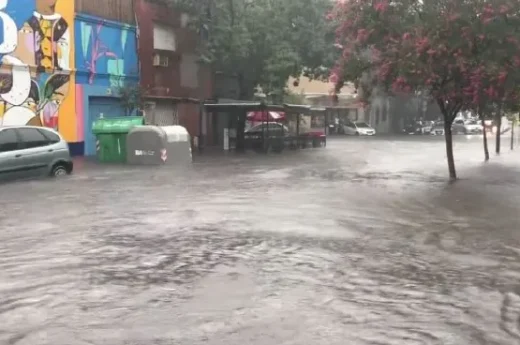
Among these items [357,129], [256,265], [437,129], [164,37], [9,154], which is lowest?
[256,265]

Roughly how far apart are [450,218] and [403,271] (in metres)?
4.53

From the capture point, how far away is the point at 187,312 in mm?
5848

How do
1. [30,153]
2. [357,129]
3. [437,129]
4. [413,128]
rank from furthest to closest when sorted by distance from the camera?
[413,128] → [437,129] → [357,129] → [30,153]

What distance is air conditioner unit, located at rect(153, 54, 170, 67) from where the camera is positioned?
3020cm

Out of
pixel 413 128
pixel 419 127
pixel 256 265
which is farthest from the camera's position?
pixel 413 128

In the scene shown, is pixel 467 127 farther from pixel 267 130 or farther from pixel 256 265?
pixel 256 265

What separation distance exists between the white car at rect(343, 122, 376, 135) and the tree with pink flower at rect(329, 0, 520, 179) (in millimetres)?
38226

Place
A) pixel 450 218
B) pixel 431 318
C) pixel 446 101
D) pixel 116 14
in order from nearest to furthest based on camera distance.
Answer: pixel 431 318 → pixel 450 218 → pixel 446 101 → pixel 116 14

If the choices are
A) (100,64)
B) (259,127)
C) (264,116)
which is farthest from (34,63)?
(259,127)

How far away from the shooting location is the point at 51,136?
17.0 meters

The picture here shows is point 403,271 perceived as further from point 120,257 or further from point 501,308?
point 120,257

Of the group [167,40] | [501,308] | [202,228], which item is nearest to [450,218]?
[202,228]

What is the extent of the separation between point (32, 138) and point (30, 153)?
0.36 meters

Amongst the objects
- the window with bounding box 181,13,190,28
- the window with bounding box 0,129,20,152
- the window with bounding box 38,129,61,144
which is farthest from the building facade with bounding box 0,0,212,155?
the window with bounding box 0,129,20,152
